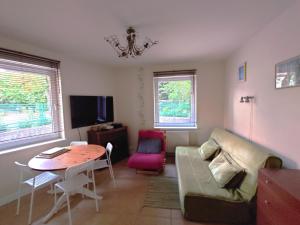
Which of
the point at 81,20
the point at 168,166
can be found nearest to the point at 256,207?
the point at 168,166

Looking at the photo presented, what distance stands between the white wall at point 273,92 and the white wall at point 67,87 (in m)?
3.06

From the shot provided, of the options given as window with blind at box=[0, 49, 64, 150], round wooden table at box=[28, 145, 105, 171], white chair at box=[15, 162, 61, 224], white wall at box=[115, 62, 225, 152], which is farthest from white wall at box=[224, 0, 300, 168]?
window with blind at box=[0, 49, 64, 150]

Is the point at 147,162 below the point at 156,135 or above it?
below

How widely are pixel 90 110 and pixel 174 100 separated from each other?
2051 mm

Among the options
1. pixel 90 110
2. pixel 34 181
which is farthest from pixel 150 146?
pixel 34 181

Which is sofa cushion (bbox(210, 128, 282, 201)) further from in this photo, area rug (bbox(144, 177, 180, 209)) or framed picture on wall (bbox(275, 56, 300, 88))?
area rug (bbox(144, 177, 180, 209))

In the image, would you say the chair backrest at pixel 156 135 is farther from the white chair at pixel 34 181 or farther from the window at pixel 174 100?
the white chair at pixel 34 181

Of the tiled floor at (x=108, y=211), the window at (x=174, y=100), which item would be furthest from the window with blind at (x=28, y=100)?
the window at (x=174, y=100)

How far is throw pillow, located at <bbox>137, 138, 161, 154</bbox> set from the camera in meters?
3.71

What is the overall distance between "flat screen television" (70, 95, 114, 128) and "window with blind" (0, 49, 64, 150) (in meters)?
0.28

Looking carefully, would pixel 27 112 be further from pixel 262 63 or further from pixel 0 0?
pixel 262 63

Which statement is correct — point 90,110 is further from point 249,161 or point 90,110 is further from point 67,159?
point 249,161

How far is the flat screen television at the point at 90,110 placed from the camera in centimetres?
345

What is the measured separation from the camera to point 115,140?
402 centimetres
